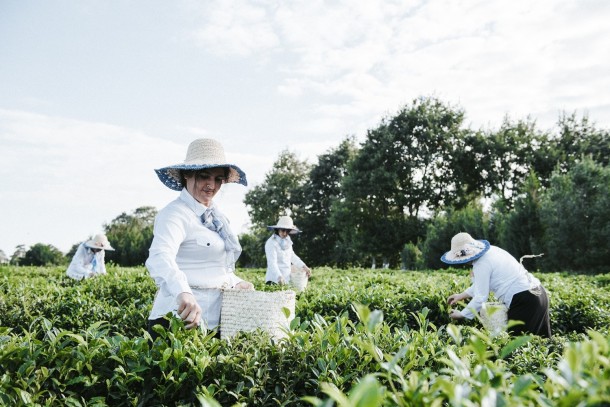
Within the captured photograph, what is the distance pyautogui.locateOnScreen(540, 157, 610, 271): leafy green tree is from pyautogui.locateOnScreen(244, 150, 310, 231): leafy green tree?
25.7 m

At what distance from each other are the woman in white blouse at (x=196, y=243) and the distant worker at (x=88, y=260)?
25.0ft

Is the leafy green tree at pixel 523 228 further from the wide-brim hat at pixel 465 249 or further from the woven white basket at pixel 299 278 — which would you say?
the wide-brim hat at pixel 465 249

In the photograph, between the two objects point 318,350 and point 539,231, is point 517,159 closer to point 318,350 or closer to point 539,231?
point 539,231

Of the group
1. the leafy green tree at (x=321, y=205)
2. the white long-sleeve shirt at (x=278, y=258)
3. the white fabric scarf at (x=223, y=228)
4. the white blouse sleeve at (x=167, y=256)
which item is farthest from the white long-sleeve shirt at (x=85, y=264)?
the leafy green tree at (x=321, y=205)

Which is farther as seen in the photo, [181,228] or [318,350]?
[181,228]

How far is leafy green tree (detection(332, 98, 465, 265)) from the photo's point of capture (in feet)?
107

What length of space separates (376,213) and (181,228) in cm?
3149

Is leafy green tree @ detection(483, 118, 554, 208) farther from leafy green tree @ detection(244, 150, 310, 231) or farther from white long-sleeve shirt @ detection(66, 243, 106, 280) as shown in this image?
white long-sleeve shirt @ detection(66, 243, 106, 280)

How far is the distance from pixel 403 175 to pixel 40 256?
3936 centimetres

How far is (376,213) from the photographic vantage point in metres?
34.1

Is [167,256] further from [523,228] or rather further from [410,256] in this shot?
[410,256]

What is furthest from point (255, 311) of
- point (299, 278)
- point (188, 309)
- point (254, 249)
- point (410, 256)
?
Result: point (254, 249)

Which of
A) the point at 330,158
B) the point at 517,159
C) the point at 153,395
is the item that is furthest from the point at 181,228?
the point at 330,158

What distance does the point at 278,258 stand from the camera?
32.2 ft
